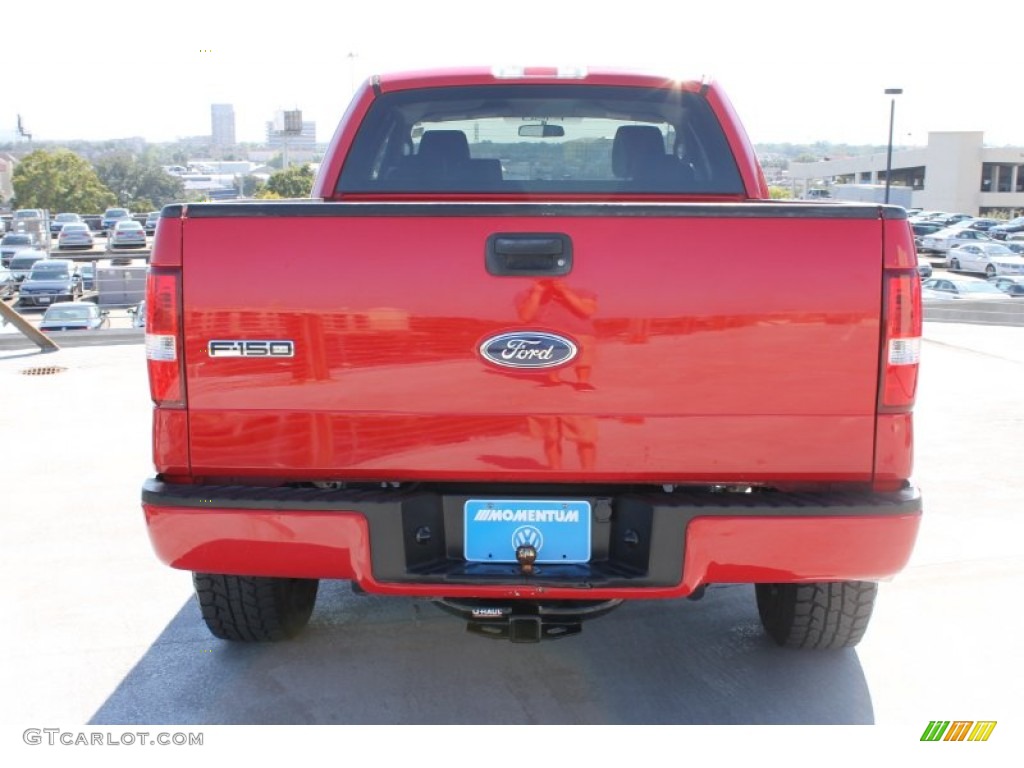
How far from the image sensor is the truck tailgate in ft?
8.90

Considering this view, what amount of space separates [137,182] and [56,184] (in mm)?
26265

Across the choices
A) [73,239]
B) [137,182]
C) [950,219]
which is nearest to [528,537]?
[73,239]

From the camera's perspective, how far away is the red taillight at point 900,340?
2719 millimetres

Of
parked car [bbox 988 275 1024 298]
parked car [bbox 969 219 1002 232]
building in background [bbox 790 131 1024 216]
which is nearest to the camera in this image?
parked car [bbox 988 275 1024 298]

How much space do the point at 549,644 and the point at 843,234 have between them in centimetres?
181

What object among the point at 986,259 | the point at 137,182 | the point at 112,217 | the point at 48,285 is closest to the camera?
the point at 48,285

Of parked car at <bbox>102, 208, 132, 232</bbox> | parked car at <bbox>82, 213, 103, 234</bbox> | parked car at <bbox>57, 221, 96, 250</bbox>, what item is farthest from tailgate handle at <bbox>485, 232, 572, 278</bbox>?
parked car at <bbox>82, 213, 103, 234</bbox>

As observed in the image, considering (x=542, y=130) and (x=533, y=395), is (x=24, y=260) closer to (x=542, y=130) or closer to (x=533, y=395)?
(x=542, y=130)

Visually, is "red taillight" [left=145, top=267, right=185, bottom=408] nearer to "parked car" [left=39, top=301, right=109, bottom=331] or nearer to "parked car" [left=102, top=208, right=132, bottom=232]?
"parked car" [left=39, top=301, right=109, bottom=331]

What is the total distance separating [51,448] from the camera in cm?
661

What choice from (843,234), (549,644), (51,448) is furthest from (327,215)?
(51,448)

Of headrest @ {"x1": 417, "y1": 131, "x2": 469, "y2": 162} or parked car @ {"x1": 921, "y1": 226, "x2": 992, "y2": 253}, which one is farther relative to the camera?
parked car @ {"x1": 921, "y1": 226, "x2": 992, "y2": 253}

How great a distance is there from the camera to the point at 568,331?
2.72 meters

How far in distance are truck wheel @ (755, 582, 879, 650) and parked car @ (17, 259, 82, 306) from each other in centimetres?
3740
